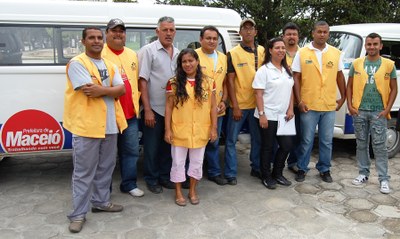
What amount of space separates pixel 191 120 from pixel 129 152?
0.77 meters

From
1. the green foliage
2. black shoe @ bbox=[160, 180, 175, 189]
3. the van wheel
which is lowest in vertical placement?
black shoe @ bbox=[160, 180, 175, 189]

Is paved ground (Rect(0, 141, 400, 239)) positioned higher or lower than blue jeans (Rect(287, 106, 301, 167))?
lower

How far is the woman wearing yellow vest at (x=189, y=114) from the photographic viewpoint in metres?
3.61

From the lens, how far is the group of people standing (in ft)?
10.5

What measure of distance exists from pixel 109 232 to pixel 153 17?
2398 mm

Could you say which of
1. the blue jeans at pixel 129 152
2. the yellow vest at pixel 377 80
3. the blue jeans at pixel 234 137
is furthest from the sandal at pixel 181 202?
the yellow vest at pixel 377 80

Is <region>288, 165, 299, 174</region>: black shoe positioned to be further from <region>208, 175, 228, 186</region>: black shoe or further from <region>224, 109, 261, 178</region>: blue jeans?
<region>208, 175, 228, 186</region>: black shoe

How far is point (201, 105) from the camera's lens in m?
3.68

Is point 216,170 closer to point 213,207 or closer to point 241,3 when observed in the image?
point 213,207

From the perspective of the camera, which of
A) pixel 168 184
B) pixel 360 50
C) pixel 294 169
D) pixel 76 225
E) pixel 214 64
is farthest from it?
pixel 360 50

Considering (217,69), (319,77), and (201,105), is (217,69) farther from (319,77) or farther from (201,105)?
(319,77)

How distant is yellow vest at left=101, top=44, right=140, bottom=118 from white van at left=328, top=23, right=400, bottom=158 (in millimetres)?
2822

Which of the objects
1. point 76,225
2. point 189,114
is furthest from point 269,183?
point 76,225

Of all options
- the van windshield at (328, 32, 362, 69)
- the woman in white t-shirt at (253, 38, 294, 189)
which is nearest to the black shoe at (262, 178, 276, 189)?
the woman in white t-shirt at (253, 38, 294, 189)
